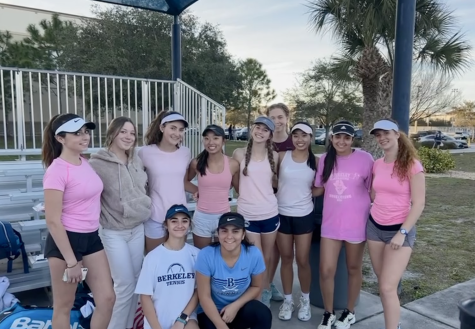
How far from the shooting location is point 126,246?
2.87 meters

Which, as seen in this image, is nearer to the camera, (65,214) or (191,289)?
(65,214)

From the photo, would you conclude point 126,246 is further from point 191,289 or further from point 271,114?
point 271,114

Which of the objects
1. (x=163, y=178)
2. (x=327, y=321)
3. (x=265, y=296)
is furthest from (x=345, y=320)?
(x=163, y=178)

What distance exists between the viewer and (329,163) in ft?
10.6

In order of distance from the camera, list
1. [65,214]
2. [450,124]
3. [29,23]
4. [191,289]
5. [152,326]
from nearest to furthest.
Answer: [65,214], [152,326], [191,289], [29,23], [450,124]

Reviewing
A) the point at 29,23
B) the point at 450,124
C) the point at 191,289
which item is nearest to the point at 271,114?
the point at 191,289

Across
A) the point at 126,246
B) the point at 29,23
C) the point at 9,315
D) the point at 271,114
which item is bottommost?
the point at 9,315

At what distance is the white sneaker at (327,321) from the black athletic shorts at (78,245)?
197cm

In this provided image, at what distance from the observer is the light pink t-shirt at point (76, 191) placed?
2.39 m

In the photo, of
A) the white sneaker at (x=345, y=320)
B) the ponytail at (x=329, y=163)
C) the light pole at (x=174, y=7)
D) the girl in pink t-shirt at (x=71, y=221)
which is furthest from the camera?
the light pole at (x=174, y=7)

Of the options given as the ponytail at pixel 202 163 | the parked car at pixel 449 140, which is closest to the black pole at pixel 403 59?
the ponytail at pixel 202 163

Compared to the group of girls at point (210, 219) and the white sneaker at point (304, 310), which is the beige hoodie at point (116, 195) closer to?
the group of girls at point (210, 219)

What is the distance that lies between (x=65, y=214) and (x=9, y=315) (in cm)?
108

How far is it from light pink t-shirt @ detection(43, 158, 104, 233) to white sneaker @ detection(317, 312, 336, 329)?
2.04m
